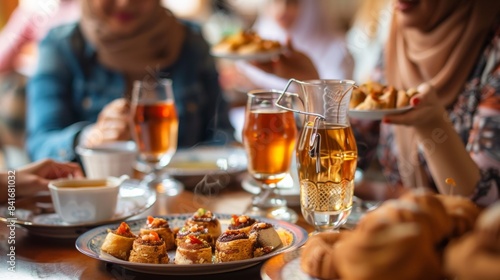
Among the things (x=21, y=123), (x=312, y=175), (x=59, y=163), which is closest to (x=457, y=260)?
(x=312, y=175)

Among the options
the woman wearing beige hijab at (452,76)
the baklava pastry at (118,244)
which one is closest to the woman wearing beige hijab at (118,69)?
the woman wearing beige hijab at (452,76)

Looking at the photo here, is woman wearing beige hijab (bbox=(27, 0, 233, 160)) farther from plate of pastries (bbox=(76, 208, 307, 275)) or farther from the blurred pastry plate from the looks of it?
plate of pastries (bbox=(76, 208, 307, 275))

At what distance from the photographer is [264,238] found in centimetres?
105

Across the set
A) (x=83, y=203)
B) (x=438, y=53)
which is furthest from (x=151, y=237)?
(x=438, y=53)

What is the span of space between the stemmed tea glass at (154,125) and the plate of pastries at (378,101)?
50cm

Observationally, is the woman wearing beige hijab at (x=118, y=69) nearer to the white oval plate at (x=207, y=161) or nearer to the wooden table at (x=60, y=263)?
the white oval plate at (x=207, y=161)

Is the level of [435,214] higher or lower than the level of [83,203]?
higher

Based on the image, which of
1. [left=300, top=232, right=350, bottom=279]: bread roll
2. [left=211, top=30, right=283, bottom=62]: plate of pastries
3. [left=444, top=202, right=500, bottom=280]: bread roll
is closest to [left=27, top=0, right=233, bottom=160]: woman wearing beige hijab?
[left=211, top=30, right=283, bottom=62]: plate of pastries

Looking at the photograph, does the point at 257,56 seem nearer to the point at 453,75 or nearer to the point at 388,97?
the point at 453,75

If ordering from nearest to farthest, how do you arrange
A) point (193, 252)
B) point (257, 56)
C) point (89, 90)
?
point (193, 252)
point (257, 56)
point (89, 90)

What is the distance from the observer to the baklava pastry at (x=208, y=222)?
1127 mm

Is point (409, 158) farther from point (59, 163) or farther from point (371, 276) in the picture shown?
point (371, 276)

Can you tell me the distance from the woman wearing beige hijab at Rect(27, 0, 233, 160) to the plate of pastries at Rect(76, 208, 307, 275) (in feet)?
→ 4.43

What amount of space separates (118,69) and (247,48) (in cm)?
74
